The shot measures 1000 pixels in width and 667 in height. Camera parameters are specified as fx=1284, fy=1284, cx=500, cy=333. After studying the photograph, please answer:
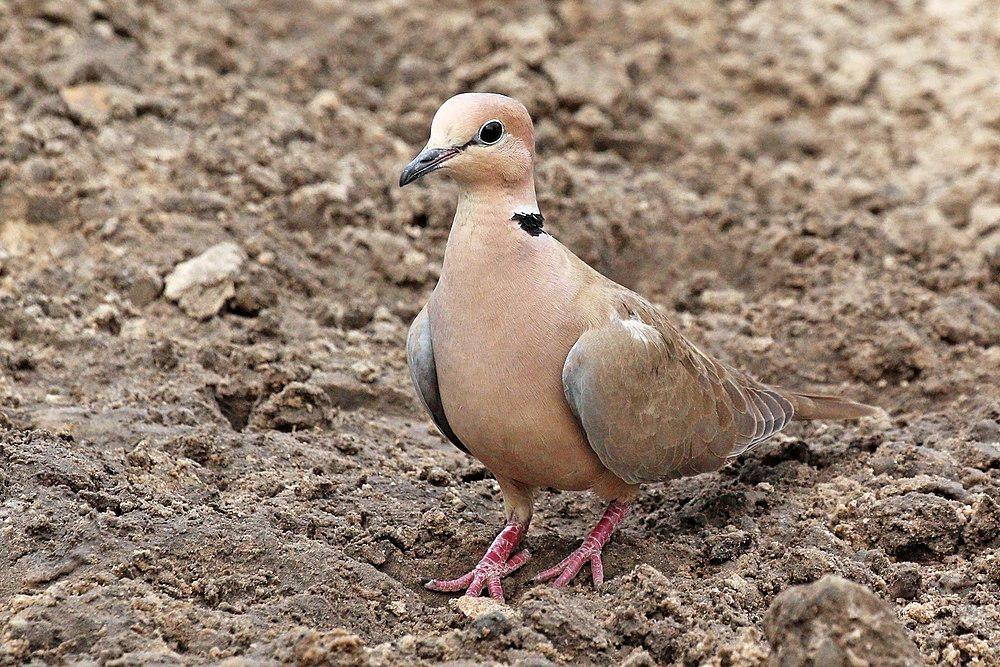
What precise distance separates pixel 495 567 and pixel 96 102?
3549 millimetres

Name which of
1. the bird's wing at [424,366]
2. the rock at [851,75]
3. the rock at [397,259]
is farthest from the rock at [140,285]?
the rock at [851,75]

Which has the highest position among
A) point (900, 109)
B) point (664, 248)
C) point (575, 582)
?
point (900, 109)

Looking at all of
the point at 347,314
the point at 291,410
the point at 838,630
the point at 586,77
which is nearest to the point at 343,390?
the point at 291,410

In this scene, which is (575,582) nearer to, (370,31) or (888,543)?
(888,543)

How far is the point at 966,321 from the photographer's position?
222 inches

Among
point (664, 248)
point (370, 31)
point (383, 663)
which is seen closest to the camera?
point (383, 663)

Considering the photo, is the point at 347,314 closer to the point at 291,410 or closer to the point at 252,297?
the point at 252,297

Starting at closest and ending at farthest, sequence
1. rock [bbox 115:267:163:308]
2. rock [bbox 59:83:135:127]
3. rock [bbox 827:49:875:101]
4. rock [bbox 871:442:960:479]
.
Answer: rock [bbox 871:442:960:479] → rock [bbox 115:267:163:308] → rock [bbox 59:83:135:127] → rock [bbox 827:49:875:101]

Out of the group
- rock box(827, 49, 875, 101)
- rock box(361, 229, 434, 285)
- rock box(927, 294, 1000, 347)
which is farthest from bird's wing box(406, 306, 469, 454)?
rock box(827, 49, 875, 101)

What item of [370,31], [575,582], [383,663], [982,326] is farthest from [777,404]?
[370,31]

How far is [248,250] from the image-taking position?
224 inches

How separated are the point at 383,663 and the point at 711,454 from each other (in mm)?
1651

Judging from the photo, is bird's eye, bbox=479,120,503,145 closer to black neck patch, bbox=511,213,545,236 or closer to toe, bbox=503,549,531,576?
black neck patch, bbox=511,213,545,236

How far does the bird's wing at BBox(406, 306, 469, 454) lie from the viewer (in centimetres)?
401
